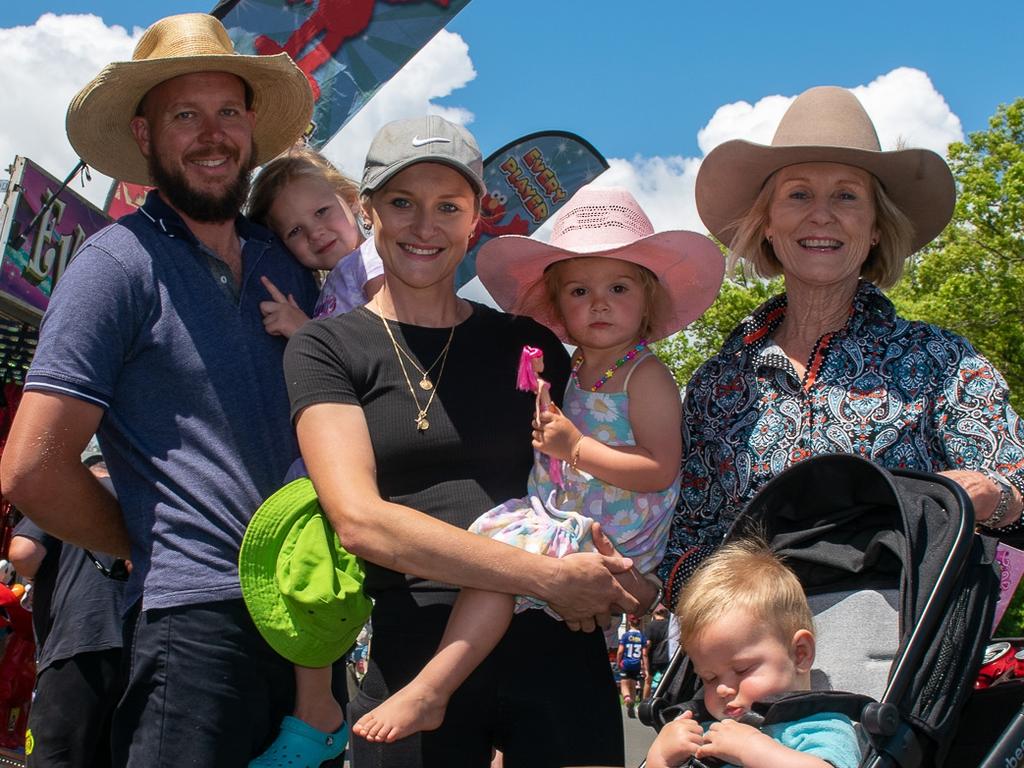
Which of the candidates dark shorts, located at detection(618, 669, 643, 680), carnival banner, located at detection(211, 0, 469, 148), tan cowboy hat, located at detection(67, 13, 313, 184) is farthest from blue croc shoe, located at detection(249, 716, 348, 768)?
dark shorts, located at detection(618, 669, 643, 680)

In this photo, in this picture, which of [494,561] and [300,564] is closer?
[494,561]

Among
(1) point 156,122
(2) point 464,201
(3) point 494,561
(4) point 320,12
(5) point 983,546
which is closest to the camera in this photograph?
(5) point 983,546

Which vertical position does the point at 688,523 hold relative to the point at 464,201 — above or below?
below

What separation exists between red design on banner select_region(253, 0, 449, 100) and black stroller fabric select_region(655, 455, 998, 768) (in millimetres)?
6250

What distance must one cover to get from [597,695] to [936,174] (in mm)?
1821

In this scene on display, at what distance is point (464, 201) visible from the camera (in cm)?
291

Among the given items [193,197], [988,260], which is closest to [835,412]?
[193,197]

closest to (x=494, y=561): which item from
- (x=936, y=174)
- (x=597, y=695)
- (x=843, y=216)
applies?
(x=597, y=695)

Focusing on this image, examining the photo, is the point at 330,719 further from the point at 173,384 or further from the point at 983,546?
the point at 983,546

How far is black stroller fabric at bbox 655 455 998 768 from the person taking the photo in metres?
2.07

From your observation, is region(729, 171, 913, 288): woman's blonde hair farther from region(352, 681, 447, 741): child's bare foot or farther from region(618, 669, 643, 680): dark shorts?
region(618, 669, 643, 680): dark shorts

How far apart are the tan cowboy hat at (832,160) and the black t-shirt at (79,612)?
3.34 m

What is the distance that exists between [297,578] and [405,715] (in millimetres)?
452

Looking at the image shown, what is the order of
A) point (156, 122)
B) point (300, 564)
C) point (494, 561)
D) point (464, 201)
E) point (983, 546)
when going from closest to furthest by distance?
1. point (983, 546)
2. point (494, 561)
3. point (300, 564)
4. point (464, 201)
5. point (156, 122)
